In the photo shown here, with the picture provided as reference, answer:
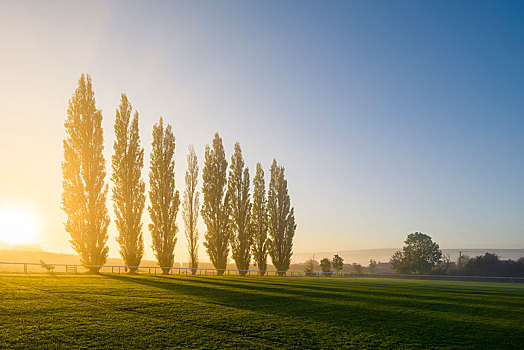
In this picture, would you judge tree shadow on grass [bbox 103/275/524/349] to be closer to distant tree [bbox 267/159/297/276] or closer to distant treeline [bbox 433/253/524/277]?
distant tree [bbox 267/159/297/276]

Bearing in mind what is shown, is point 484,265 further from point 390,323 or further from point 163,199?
point 390,323

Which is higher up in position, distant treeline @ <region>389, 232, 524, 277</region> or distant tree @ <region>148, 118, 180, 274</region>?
distant tree @ <region>148, 118, 180, 274</region>

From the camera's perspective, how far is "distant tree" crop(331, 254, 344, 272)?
7556cm

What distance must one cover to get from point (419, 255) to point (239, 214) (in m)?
53.1

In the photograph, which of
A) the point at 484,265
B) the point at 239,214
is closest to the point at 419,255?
the point at 484,265

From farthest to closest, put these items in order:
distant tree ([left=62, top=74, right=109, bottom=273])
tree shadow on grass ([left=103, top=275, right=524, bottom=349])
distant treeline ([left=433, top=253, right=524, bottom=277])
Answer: distant treeline ([left=433, top=253, right=524, bottom=277]), distant tree ([left=62, top=74, right=109, bottom=273]), tree shadow on grass ([left=103, top=275, right=524, bottom=349])

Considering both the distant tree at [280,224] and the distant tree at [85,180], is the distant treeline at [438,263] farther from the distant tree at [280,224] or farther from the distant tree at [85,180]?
the distant tree at [85,180]

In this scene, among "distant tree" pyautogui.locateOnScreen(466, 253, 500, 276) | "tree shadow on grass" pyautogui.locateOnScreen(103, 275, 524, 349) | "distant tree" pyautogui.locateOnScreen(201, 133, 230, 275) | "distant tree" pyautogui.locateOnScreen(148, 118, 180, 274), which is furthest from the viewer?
"distant tree" pyautogui.locateOnScreen(466, 253, 500, 276)

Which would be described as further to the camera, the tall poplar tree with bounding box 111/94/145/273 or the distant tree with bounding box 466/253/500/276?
the distant tree with bounding box 466/253/500/276

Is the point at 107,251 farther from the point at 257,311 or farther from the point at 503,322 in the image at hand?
the point at 503,322

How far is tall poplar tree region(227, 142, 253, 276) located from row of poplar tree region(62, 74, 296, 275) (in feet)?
0.37

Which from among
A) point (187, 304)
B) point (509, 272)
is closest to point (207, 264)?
point (187, 304)

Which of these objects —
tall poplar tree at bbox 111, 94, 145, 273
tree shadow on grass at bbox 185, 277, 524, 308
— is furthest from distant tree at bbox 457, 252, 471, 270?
tall poplar tree at bbox 111, 94, 145, 273

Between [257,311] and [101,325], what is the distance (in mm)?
4217
